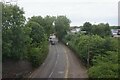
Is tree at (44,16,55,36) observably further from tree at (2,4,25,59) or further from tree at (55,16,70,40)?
tree at (2,4,25,59)

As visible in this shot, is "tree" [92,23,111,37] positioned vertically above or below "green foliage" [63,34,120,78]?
above

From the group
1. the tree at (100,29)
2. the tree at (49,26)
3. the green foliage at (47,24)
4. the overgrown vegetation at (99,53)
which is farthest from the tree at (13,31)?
the tree at (49,26)

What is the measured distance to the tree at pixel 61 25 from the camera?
11250 centimetres

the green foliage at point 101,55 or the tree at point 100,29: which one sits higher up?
the tree at point 100,29

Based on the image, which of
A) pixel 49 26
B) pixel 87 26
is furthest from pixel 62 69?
pixel 49 26

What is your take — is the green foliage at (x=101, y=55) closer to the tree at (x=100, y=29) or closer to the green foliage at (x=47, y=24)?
the tree at (x=100, y=29)

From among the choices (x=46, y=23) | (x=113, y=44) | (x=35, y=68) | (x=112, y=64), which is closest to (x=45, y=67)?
(x=35, y=68)

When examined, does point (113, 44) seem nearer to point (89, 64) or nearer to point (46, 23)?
point (89, 64)

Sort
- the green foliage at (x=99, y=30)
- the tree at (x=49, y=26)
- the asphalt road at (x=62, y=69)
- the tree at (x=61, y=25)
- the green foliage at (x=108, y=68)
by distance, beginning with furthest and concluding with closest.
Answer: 1. the tree at (x=61, y=25)
2. the tree at (x=49, y=26)
3. the green foliage at (x=99, y=30)
4. the asphalt road at (x=62, y=69)
5. the green foliage at (x=108, y=68)

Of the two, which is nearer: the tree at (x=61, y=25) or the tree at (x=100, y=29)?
the tree at (x=100, y=29)

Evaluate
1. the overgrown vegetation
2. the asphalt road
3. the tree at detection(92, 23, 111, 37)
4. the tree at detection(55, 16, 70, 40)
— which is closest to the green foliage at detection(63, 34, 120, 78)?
the overgrown vegetation

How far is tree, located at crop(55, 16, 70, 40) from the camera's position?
112500 millimetres

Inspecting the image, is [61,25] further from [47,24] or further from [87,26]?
[87,26]

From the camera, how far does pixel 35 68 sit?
50.8m
